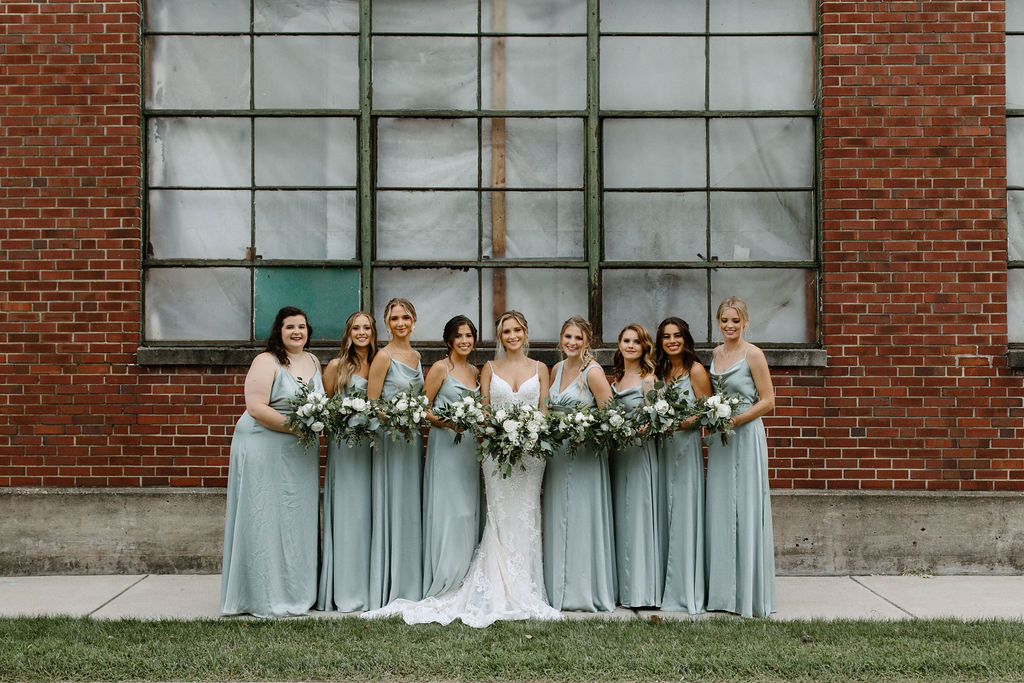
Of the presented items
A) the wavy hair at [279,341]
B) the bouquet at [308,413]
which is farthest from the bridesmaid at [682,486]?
the wavy hair at [279,341]

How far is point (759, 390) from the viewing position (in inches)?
249

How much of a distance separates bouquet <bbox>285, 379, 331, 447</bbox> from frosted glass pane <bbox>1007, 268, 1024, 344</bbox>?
220 inches

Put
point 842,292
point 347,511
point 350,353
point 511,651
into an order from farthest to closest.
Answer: point 842,292
point 350,353
point 347,511
point 511,651

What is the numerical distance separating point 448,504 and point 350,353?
4.02 ft

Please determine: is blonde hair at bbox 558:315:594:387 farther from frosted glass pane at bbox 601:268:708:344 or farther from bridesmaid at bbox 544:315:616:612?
frosted glass pane at bbox 601:268:708:344

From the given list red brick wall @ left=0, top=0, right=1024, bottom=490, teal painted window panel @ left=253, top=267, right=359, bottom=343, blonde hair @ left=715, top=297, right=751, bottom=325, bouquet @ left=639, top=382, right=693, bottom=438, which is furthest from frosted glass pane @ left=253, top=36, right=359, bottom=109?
bouquet @ left=639, top=382, right=693, bottom=438

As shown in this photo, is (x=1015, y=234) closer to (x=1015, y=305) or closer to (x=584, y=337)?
(x=1015, y=305)

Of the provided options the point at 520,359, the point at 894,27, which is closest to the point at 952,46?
the point at 894,27

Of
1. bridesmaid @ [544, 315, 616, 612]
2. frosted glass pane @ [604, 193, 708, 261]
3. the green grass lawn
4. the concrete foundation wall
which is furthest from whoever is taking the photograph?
frosted glass pane @ [604, 193, 708, 261]

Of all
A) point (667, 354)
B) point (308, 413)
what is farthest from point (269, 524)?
point (667, 354)

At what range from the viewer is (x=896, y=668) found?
4938mm

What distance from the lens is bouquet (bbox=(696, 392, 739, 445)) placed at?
19.7 feet

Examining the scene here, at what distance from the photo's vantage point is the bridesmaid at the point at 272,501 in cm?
617

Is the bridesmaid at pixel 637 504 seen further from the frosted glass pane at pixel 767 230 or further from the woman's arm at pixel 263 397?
the woman's arm at pixel 263 397
